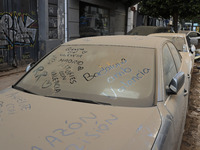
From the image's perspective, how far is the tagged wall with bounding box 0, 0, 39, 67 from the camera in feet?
24.0

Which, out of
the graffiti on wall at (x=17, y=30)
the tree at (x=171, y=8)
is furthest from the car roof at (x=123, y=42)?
the tree at (x=171, y=8)

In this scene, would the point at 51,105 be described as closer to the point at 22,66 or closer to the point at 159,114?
the point at 159,114

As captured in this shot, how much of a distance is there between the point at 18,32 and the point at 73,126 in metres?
7.04

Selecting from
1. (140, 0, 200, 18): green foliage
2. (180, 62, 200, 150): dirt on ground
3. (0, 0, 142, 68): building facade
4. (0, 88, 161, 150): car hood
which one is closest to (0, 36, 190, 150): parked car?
(0, 88, 161, 150): car hood

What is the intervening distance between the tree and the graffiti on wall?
8.63 m

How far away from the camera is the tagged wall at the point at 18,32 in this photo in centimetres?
731

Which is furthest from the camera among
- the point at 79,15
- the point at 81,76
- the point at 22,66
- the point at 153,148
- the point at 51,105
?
the point at 79,15

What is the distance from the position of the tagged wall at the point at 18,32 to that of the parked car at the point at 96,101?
5.19 meters

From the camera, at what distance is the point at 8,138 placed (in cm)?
157

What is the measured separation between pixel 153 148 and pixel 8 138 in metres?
1.01

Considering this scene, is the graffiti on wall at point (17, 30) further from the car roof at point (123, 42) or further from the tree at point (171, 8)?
the tree at point (171, 8)

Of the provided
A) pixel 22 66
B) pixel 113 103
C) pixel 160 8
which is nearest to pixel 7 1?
pixel 22 66

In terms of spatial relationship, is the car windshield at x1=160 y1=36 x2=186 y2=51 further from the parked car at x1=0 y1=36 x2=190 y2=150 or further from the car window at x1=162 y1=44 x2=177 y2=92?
the parked car at x1=0 y1=36 x2=190 y2=150

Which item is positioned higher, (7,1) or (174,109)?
(7,1)
